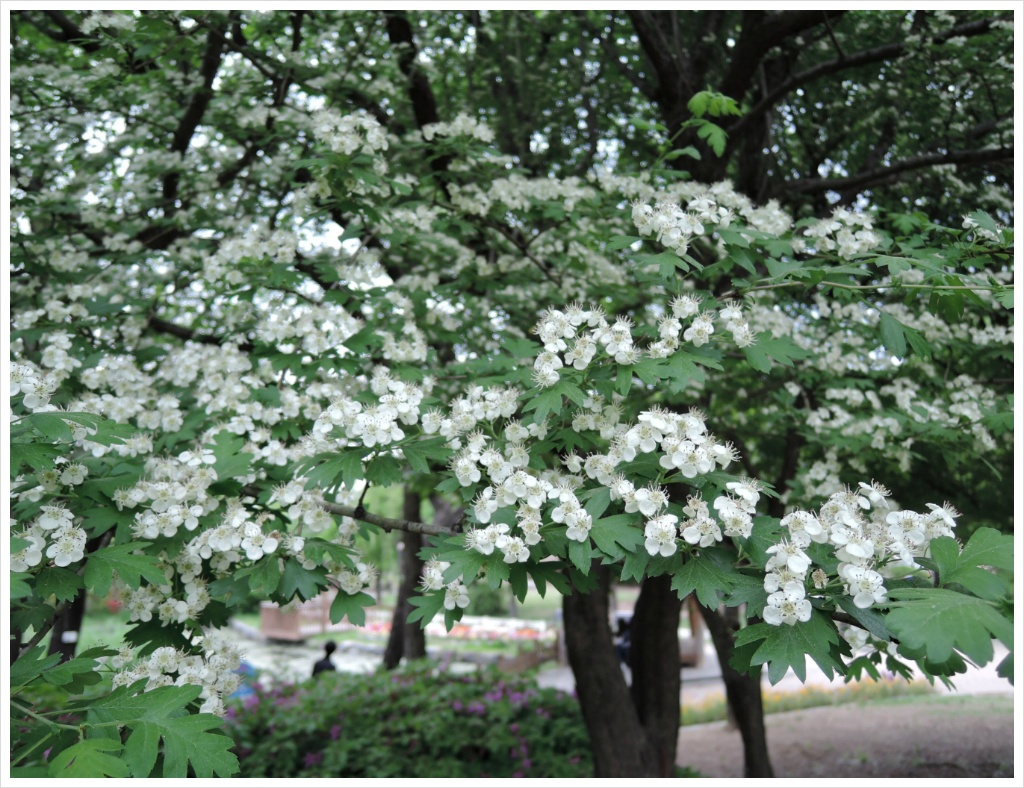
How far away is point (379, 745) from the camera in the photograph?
6648 millimetres

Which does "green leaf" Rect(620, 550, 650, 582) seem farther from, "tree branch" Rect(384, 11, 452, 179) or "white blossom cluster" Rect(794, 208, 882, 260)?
"tree branch" Rect(384, 11, 452, 179)

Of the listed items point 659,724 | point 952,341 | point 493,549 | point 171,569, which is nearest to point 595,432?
point 493,549

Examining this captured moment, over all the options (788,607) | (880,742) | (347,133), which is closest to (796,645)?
(788,607)

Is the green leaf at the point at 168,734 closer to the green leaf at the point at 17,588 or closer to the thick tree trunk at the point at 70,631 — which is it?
the green leaf at the point at 17,588

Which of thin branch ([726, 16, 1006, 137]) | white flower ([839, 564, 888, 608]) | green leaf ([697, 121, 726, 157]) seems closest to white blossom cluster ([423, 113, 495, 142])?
green leaf ([697, 121, 726, 157])

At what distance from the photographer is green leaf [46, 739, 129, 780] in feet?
5.58

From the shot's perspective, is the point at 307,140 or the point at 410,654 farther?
the point at 410,654

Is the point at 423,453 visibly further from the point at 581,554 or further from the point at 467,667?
the point at 467,667

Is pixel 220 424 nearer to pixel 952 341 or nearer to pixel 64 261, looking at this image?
pixel 64 261

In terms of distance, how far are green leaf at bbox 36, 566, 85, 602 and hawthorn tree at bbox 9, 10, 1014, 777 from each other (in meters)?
0.04

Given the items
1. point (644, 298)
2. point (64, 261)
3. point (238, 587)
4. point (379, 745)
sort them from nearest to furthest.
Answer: point (238, 587) < point (64, 261) < point (644, 298) < point (379, 745)

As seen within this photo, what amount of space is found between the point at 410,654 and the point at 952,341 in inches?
337

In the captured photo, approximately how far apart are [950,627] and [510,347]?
5.83 ft

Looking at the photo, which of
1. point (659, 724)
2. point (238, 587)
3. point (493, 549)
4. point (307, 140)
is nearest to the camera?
point (493, 549)
